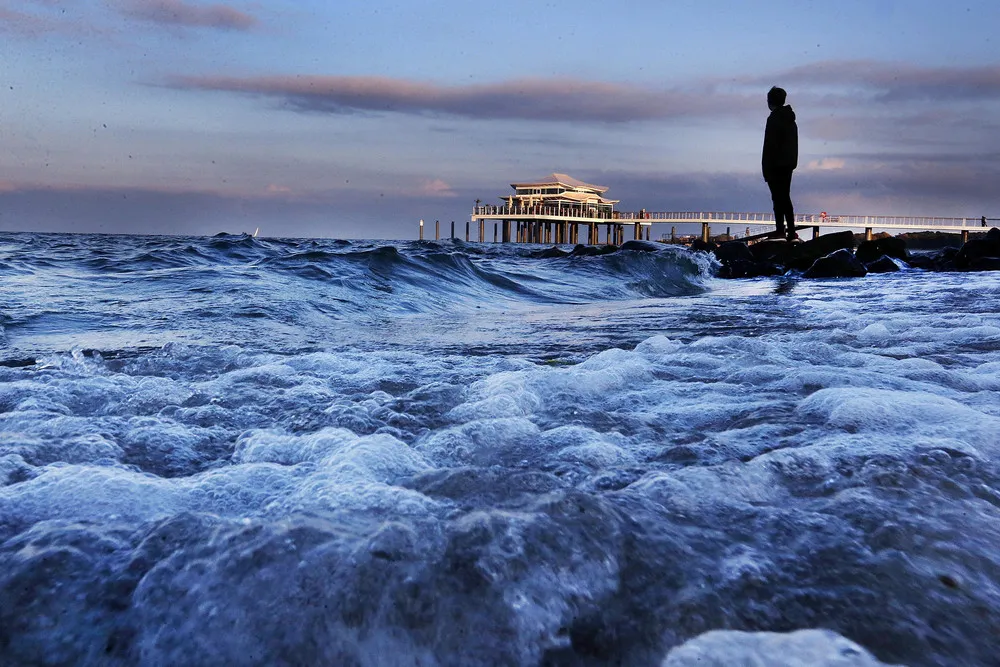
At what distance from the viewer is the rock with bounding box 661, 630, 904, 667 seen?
0.85m

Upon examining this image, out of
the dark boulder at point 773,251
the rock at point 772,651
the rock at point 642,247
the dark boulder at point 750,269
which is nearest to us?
the rock at point 772,651

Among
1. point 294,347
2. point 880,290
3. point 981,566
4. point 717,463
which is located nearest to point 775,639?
point 981,566

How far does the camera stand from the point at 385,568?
3.51ft

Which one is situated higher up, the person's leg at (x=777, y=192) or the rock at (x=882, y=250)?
the person's leg at (x=777, y=192)

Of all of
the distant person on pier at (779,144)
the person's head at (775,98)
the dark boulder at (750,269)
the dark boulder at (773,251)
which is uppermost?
the person's head at (775,98)

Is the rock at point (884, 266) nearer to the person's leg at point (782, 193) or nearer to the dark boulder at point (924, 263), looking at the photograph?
the dark boulder at point (924, 263)

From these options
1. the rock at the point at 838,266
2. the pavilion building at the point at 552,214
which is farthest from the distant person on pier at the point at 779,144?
the pavilion building at the point at 552,214

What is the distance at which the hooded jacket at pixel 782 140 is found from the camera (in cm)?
1024

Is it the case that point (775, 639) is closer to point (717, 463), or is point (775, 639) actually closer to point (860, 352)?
point (717, 463)

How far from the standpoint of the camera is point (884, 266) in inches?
452

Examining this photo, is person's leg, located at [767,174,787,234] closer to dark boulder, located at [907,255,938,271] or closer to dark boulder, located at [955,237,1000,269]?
dark boulder, located at [907,255,938,271]

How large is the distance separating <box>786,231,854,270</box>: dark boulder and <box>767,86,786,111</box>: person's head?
252 cm

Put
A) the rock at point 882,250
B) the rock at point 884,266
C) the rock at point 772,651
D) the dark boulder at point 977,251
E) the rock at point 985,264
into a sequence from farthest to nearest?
the rock at point 882,250
the rock at point 884,266
the dark boulder at point 977,251
the rock at point 985,264
the rock at point 772,651

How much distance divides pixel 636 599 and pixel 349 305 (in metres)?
5.79
